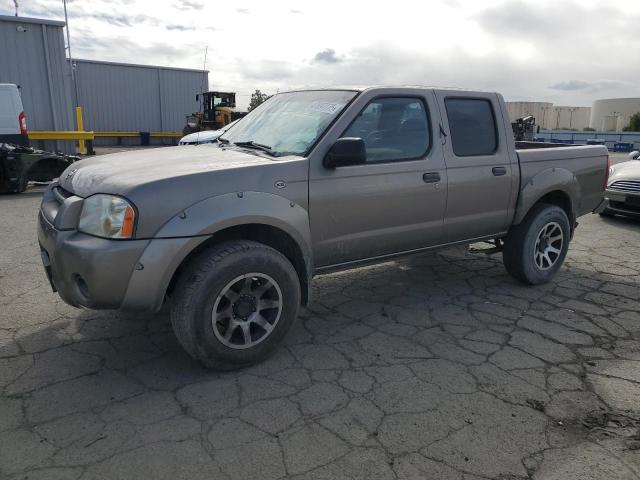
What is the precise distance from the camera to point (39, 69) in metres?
16.6

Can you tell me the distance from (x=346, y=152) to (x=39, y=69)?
55.3 ft

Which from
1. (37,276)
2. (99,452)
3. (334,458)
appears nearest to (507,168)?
(334,458)

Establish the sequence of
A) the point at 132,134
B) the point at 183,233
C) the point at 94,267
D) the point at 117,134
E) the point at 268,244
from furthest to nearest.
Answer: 1. the point at 132,134
2. the point at 117,134
3. the point at 268,244
4. the point at 183,233
5. the point at 94,267

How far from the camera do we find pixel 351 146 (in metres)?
3.42

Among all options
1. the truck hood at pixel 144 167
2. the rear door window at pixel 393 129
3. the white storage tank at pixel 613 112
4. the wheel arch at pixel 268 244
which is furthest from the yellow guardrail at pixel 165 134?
the white storage tank at pixel 613 112

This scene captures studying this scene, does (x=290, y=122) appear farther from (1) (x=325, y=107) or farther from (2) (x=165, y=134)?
(2) (x=165, y=134)

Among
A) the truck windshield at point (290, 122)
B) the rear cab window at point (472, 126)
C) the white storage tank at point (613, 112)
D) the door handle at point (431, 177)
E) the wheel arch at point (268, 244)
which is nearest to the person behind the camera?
the wheel arch at point (268, 244)

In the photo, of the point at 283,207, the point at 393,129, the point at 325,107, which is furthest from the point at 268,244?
the point at 393,129

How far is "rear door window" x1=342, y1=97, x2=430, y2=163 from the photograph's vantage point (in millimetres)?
3855

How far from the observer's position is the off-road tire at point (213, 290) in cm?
305

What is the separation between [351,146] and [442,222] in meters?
1.32

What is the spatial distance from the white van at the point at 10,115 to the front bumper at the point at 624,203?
12056 millimetres

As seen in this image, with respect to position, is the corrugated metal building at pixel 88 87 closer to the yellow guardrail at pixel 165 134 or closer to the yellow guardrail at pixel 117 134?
the yellow guardrail at pixel 117 134

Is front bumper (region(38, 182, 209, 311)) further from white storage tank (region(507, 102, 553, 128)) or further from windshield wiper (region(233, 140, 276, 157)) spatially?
white storage tank (region(507, 102, 553, 128))
